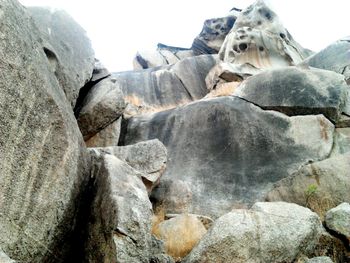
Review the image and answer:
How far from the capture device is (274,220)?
593 centimetres

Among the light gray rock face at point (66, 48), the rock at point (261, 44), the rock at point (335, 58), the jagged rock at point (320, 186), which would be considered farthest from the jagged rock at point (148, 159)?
the rock at point (335, 58)

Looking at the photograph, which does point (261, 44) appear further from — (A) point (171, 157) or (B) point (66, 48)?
(B) point (66, 48)

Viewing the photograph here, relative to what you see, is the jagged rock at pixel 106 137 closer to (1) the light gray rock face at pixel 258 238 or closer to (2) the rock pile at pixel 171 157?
(2) the rock pile at pixel 171 157

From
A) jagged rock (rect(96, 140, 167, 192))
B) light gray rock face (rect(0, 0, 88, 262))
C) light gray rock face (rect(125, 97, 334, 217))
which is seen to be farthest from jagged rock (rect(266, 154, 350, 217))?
light gray rock face (rect(0, 0, 88, 262))

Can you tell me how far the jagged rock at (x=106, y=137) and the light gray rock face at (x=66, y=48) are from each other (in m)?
1.36

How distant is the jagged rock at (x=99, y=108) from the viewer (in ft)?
30.2


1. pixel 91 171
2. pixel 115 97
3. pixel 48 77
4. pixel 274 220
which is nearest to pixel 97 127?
pixel 115 97

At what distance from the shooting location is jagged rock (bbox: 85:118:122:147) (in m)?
9.63

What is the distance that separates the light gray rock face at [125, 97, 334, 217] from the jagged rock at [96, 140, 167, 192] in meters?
0.89

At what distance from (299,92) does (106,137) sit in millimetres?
4442

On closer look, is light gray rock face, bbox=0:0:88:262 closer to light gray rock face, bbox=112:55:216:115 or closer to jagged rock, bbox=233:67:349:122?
jagged rock, bbox=233:67:349:122

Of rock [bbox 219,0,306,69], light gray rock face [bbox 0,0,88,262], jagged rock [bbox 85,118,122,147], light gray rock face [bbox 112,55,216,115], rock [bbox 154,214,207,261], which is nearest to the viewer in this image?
light gray rock face [bbox 0,0,88,262]

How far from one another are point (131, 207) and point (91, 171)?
1.35 metres

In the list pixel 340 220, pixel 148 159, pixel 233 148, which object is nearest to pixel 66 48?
pixel 148 159
